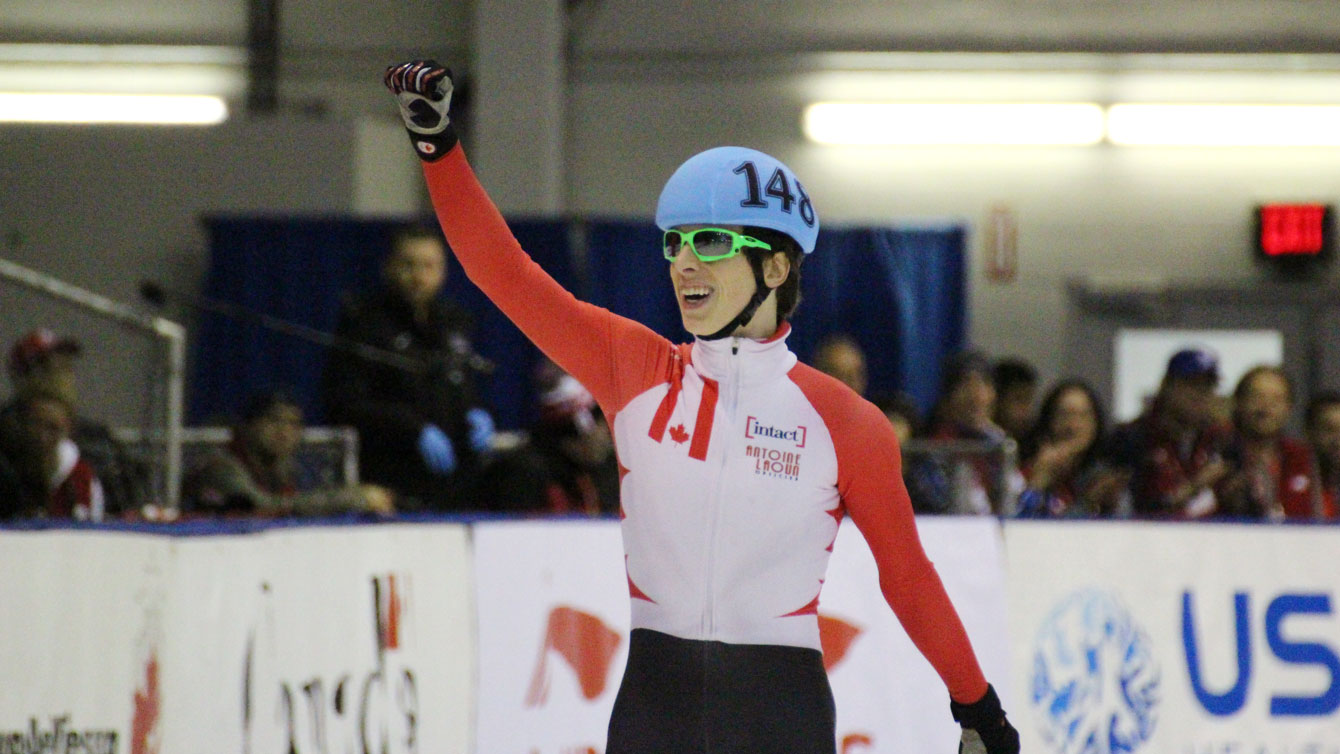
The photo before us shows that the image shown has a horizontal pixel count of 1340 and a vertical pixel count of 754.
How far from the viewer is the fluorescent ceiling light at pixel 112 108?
39.0ft

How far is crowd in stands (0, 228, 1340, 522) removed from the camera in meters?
6.17

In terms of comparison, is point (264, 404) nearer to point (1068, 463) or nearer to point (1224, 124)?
point (1068, 463)

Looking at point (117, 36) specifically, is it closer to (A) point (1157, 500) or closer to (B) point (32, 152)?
(B) point (32, 152)

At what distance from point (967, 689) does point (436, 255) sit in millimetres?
4234

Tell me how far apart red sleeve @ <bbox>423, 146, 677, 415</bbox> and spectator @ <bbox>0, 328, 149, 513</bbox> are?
3.90 metres

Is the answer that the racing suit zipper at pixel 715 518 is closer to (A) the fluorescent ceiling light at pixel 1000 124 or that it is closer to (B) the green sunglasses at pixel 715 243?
(B) the green sunglasses at pixel 715 243

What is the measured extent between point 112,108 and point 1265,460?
8641 mm

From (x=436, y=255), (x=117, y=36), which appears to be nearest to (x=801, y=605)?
(x=436, y=255)

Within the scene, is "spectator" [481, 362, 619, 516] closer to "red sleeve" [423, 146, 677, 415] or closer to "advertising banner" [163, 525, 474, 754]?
"advertising banner" [163, 525, 474, 754]

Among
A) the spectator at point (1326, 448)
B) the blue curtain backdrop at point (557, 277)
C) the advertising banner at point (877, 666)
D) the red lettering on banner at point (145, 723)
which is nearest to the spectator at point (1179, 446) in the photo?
the spectator at point (1326, 448)

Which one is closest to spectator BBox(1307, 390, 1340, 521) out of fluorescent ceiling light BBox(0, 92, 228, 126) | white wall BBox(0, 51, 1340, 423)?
white wall BBox(0, 51, 1340, 423)

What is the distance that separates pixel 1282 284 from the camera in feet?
38.0

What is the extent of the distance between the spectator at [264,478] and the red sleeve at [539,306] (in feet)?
9.24

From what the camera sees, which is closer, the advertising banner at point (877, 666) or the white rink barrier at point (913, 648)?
the white rink barrier at point (913, 648)
